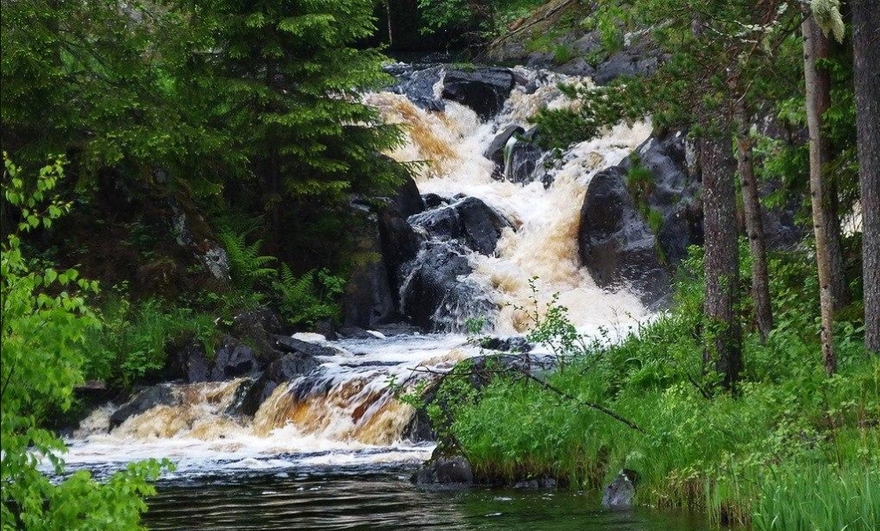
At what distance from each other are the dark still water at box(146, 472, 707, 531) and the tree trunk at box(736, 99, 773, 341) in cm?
378

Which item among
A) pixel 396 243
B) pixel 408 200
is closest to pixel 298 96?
pixel 396 243

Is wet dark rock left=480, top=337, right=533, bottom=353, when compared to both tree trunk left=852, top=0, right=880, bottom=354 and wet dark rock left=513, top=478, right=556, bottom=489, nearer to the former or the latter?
wet dark rock left=513, top=478, right=556, bottom=489

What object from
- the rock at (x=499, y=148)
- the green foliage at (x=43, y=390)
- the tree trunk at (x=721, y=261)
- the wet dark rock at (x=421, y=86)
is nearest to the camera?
the green foliage at (x=43, y=390)

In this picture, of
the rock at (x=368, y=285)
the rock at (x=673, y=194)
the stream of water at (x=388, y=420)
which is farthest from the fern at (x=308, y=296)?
the rock at (x=673, y=194)

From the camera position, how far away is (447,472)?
11031 mm

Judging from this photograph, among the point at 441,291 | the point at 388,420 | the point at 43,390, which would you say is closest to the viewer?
the point at 43,390

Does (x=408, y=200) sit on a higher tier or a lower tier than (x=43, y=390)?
higher

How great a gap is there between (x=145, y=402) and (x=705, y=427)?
32.4ft

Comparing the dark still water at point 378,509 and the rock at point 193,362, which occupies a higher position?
the rock at point 193,362

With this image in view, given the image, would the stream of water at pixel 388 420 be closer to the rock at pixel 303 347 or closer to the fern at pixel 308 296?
the rock at pixel 303 347

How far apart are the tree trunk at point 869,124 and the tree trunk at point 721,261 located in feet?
3.96

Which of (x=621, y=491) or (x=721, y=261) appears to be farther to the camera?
(x=721, y=261)

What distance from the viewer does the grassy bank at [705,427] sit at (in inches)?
266

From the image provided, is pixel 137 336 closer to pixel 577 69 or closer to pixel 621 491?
pixel 621 491
